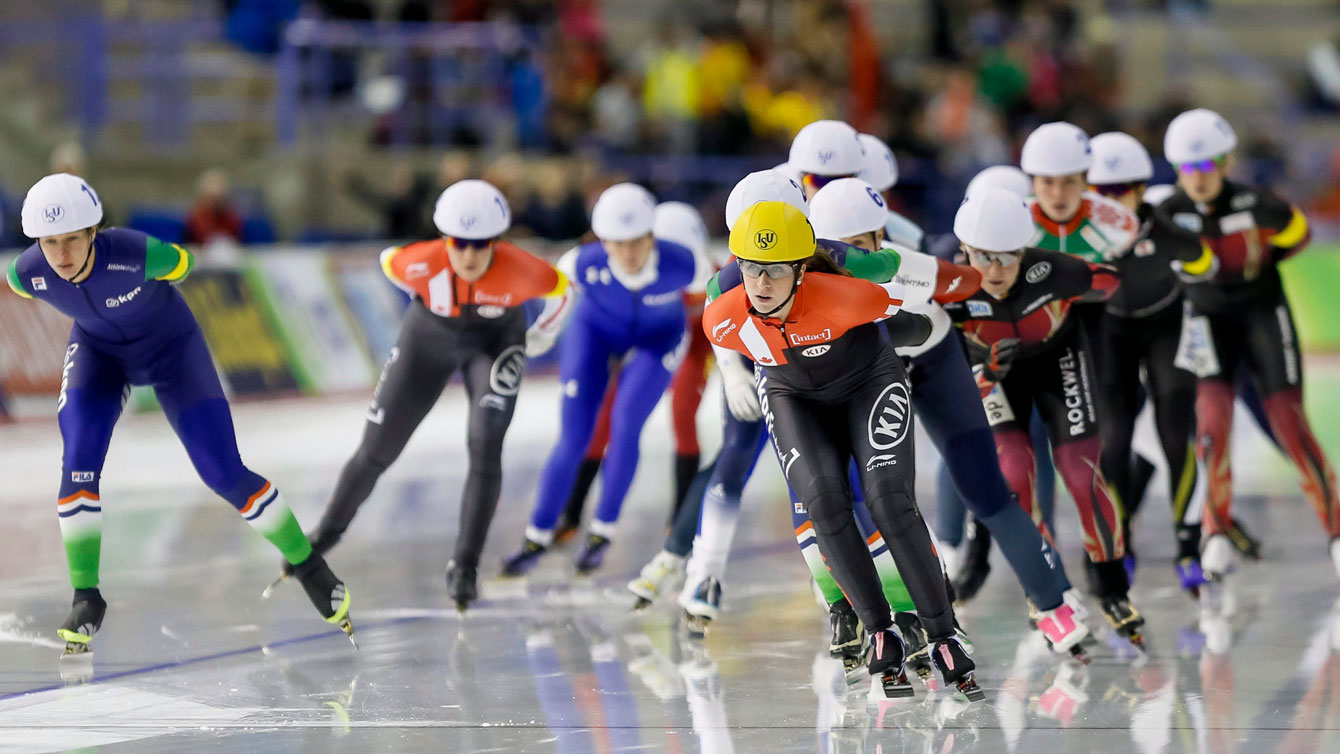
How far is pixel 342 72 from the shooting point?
52.4 feet

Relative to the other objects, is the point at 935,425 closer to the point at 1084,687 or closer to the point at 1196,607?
the point at 1084,687

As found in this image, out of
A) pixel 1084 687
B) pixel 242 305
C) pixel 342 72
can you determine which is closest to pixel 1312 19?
pixel 342 72

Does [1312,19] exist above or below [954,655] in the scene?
above

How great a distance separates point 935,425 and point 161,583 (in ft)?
12.6

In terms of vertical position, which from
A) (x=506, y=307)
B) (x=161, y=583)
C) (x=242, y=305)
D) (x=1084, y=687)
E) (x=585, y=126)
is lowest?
(x=1084, y=687)

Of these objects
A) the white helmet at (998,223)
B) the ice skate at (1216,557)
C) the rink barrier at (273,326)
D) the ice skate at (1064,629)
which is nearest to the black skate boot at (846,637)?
the ice skate at (1064,629)

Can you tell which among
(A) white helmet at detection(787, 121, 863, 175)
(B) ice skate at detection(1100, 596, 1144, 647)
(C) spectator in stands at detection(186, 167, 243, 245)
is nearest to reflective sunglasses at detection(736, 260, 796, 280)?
(A) white helmet at detection(787, 121, 863, 175)

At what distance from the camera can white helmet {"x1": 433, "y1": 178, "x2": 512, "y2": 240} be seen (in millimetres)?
6785

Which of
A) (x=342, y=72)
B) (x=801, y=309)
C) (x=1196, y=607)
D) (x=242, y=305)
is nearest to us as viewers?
(x=801, y=309)

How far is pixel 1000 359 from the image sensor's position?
630cm

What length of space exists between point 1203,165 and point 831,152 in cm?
203

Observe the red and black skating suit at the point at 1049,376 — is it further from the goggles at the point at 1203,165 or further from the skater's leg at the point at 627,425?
the skater's leg at the point at 627,425

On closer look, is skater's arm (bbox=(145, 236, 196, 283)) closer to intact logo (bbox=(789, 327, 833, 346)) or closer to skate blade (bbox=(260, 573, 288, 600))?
skate blade (bbox=(260, 573, 288, 600))

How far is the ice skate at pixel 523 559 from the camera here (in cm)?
761
